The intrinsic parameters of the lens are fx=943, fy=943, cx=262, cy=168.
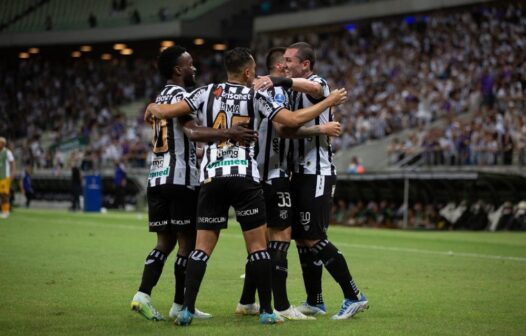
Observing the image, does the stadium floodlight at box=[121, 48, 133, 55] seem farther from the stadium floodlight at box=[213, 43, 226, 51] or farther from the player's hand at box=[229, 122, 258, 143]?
the player's hand at box=[229, 122, 258, 143]

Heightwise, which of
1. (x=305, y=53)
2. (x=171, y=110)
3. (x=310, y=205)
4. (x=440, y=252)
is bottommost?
(x=440, y=252)

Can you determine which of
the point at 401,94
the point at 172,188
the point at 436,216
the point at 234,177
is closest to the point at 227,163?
the point at 234,177

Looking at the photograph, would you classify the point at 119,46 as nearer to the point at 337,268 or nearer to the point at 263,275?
the point at 337,268

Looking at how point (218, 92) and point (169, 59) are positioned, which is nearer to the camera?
point (218, 92)

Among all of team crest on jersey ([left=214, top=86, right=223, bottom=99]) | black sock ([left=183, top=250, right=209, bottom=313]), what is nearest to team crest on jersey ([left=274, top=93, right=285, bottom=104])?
team crest on jersey ([left=214, top=86, right=223, bottom=99])

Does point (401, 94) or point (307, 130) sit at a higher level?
point (401, 94)

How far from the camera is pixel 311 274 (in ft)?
32.5

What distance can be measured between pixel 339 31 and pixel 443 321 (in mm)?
39898

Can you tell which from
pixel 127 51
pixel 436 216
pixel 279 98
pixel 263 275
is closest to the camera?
pixel 263 275

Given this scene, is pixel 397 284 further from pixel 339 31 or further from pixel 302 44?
pixel 339 31

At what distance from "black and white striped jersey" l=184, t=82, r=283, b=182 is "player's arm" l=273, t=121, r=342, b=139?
0.31 metres

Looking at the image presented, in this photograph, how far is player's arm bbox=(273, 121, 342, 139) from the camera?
9109 millimetres

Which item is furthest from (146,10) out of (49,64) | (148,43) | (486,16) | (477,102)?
(477,102)

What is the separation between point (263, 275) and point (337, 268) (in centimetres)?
97
